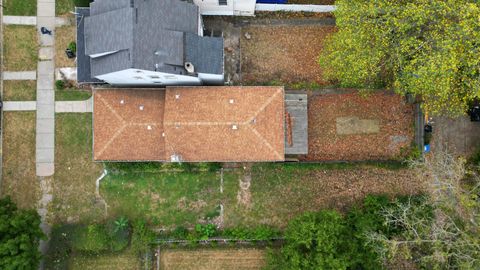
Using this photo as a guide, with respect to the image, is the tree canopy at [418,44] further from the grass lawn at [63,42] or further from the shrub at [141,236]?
the grass lawn at [63,42]

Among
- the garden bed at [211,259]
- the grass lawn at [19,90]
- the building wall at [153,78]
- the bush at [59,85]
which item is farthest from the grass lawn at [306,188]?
the grass lawn at [19,90]

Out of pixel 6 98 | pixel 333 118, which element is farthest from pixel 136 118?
pixel 333 118

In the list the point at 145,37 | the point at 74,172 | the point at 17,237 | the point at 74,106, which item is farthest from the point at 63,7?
the point at 17,237

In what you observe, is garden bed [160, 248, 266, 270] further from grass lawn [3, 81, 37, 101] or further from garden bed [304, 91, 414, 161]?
grass lawn [3, 81, 37, 101]

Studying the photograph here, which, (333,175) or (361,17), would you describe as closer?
(361,17)

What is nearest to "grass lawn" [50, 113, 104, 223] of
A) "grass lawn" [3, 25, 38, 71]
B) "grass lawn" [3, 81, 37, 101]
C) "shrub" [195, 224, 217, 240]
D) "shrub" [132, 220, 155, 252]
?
"grass lawn" [3, 81, 37, 101]

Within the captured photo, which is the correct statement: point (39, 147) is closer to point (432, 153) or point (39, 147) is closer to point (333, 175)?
point (333, 175)

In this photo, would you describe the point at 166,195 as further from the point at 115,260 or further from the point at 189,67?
the point at 189,67
